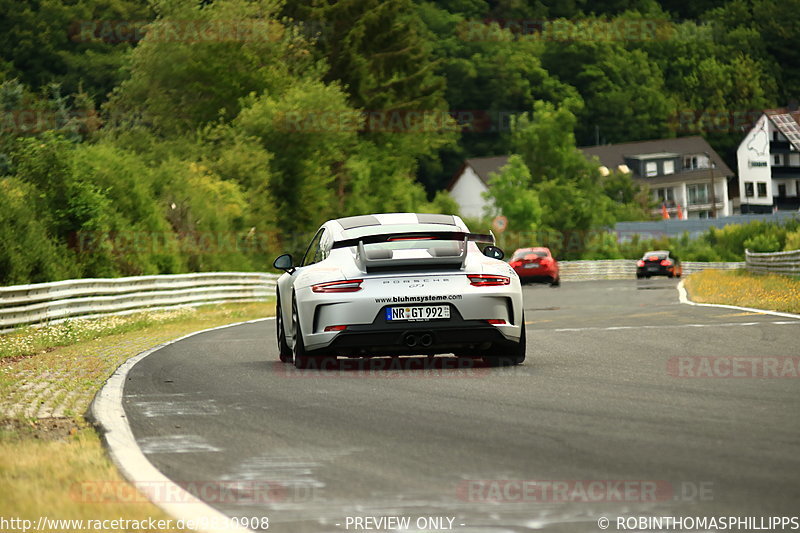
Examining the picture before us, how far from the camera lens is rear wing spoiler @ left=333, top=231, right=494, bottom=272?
11.5 meters

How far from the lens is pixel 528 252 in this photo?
46.7m

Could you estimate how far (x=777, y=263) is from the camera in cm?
3634

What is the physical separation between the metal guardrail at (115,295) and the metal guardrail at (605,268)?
36.4 meters

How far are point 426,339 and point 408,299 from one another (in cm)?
39

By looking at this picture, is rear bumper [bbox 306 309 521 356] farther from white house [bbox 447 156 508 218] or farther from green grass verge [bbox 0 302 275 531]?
white house [bbox 447 156 508 218]

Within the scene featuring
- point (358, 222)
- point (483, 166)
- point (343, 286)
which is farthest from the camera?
point (483, 166)

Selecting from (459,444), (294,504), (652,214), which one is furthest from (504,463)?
(652,214)

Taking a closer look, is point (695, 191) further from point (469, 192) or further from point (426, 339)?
point (426, 339)

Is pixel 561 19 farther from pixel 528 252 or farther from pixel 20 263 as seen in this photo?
pixel 20 263

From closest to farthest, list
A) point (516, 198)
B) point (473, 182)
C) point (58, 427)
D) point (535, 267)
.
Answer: point (58, 427) < point (535, 267) < point (516, 198) < point (473, 182)

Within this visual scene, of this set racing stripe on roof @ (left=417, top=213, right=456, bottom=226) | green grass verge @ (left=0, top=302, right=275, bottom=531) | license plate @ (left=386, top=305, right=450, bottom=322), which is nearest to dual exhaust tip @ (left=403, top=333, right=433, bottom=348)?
license plate @ (left=386, top=305, right=450, bottom=322)
